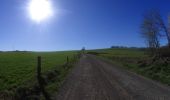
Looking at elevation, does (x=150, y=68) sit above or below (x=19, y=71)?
above

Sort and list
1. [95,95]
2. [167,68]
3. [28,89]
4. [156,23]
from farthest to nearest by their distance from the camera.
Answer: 1. [156,23]
2. [167,68]
3. [28,89]
4. [95,95]

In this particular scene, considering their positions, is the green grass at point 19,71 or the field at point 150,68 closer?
the green grass at point 19,71

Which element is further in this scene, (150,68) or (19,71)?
(19,71)

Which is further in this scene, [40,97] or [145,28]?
[145,28]

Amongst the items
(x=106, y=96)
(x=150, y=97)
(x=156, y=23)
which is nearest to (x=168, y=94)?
(x=150, y=97)

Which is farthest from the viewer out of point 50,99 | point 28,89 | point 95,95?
point 28,89

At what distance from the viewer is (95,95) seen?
11.6 m

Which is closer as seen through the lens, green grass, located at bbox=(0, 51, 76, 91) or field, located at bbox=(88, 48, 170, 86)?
green grass, located at bbox=(0, 51, 76, 91)

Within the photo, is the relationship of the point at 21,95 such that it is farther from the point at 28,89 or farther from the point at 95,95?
the point at 95,95

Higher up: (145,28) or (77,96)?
(145,28)

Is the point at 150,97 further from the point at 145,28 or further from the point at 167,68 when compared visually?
the point at 145,28

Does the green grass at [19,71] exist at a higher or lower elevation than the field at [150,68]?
lower

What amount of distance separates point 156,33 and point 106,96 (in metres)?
54.2

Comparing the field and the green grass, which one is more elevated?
the field
